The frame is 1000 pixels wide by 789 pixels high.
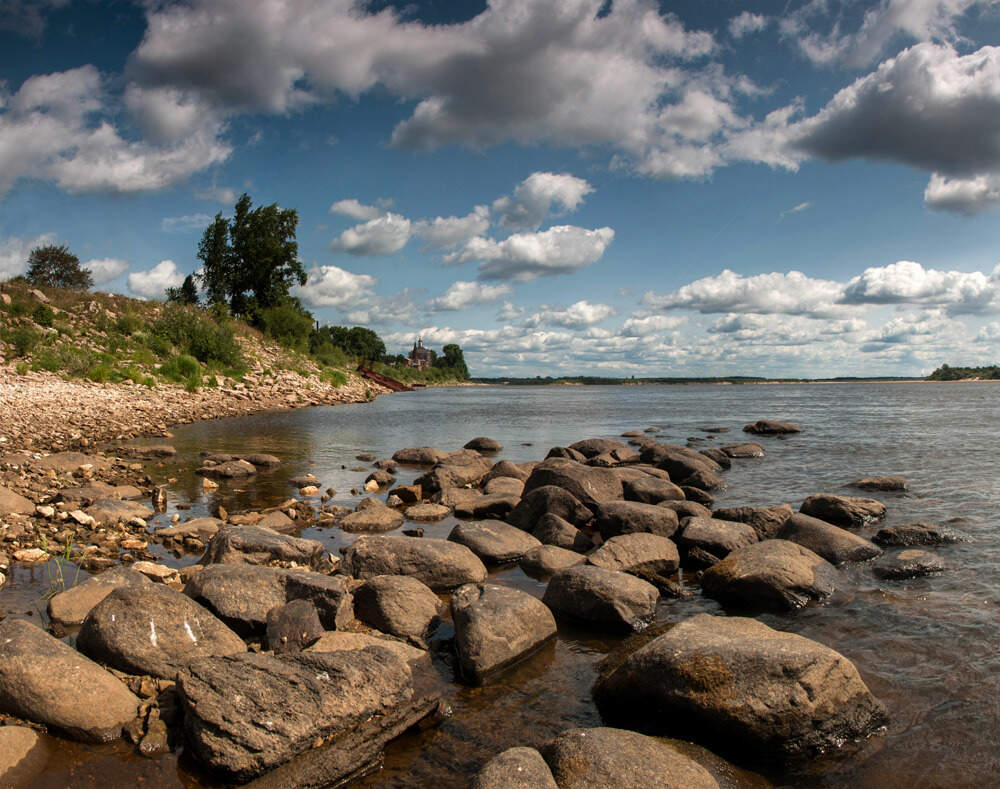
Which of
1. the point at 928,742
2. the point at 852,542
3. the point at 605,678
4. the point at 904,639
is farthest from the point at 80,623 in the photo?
the point at 852,542

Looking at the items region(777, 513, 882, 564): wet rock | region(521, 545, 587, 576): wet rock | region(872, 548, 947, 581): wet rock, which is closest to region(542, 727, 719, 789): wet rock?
region(521, 545, 587, 576): wet rock

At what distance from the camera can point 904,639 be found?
6.48 meters

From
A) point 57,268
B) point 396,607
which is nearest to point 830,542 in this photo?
point 396,607

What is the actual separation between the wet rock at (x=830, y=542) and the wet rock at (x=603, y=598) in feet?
11.5

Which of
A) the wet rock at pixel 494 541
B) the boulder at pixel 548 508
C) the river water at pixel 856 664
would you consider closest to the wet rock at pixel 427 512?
the river water at pixel 856 664

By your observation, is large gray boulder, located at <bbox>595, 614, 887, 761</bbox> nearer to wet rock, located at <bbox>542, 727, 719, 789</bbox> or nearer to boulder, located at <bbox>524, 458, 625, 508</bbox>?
wet rock, located at <bbox>542, 727, 719, 789</bbox>

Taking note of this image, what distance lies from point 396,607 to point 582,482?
20.6 feet

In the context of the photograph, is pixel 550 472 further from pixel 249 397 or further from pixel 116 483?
pixel 249 397

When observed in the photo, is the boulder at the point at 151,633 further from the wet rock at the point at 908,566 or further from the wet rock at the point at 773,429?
the wet rock at the point at 773,429

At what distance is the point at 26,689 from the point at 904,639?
8022 millimetres

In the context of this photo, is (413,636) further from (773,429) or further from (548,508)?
(773,429)

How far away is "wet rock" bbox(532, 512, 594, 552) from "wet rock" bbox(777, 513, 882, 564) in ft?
10.4

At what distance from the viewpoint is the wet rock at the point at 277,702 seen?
409 cm

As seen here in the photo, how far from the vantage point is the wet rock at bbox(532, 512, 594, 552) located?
390 inches
